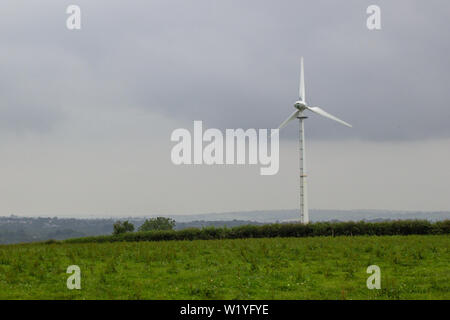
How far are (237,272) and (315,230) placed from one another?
3209 cm

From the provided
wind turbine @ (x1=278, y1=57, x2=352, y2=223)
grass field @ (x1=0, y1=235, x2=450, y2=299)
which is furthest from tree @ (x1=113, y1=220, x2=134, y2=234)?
grass field @ (x1=0, y1=235, x2=450, y2=299)

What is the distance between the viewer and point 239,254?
112ft

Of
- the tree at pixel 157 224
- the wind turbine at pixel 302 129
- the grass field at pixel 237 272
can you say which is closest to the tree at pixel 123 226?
the tree at pixel 157 224

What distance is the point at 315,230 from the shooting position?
57.4 m

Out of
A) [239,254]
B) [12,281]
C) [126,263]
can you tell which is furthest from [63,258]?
[239,254]

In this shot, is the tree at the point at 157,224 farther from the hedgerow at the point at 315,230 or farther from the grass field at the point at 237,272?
the grass field at the point at 237,272

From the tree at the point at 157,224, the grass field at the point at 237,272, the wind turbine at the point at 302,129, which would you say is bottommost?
the tree at the point at 157,224

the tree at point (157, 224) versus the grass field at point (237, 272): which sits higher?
the grass field at point (237, 272)

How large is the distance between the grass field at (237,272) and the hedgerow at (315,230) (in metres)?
18.1

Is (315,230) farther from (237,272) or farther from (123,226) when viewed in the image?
(123,226)

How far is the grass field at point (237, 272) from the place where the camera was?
22625mm
